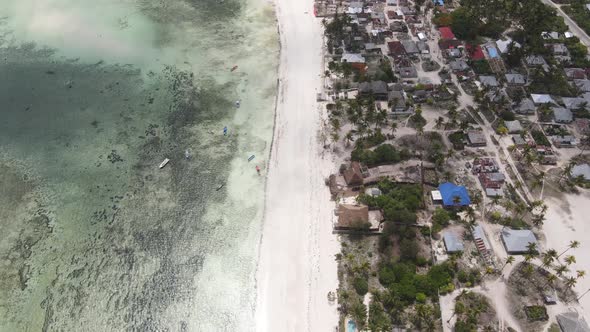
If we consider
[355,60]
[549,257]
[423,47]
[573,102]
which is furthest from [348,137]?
[573,102]

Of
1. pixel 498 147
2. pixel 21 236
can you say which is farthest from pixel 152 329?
pixel 498 147

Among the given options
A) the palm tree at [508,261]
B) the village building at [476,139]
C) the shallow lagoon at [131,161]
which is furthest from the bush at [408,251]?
the village building at [476,139]

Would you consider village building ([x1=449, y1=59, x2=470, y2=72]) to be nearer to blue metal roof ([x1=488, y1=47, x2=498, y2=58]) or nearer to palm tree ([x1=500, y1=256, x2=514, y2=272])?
blue metal roof ([x1=488, y1=47, x2=498, y2=58])

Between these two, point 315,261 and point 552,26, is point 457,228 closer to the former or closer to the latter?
point 315,261

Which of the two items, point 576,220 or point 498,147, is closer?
point 576,220

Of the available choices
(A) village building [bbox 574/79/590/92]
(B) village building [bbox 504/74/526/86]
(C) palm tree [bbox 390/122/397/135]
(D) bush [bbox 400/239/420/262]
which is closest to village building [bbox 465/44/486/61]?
(B) village building [bbox 504/74/526/86]

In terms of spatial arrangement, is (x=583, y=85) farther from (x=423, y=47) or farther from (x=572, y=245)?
(x=572, y=245)
